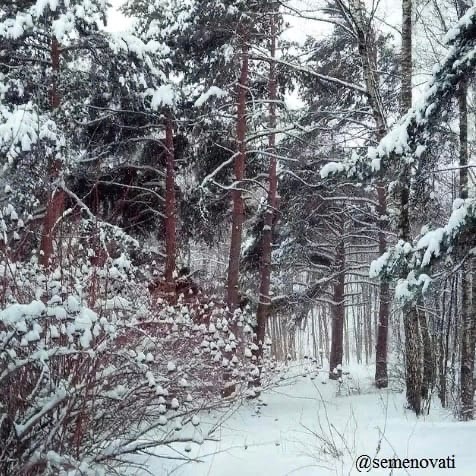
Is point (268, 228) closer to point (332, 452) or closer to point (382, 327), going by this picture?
point (382, 327)

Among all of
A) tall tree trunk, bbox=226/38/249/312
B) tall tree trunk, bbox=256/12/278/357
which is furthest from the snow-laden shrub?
tall tree trunk, bbox=256/12/278/357

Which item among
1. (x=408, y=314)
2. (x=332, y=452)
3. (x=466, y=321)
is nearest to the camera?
(x=332, y=452)

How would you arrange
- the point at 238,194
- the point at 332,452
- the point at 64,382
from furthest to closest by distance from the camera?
1. the point at 238,194
2. the point at 332,452
3. the point at 64,382

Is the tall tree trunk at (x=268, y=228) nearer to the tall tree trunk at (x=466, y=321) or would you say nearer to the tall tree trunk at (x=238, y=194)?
the tall tree trunk at (x=238, y=194)

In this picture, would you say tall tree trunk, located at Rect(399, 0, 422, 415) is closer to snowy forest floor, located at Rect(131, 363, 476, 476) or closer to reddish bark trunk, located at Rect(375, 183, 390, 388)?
snowy forest floor, located at Rect(131, 363, 476, 476)

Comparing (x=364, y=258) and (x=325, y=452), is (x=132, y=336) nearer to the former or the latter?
(x=325, y=452)

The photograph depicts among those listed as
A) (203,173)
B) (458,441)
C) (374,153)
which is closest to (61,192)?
(203,173)

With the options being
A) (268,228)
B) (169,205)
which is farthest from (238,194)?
(268,228)

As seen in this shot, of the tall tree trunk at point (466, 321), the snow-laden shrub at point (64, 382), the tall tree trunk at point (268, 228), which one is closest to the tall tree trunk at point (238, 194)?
the tall tree trunk at point (268, 228)

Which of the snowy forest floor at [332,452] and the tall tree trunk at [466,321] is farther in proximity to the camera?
the tall tree trunk at [466,321]

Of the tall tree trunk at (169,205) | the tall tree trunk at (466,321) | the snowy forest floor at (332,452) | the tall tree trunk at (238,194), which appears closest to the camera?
the snowy forest floor at (332,452)

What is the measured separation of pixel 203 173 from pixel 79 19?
16.0 feet

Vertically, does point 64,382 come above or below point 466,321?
below

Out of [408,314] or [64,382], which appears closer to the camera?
[64,382]
